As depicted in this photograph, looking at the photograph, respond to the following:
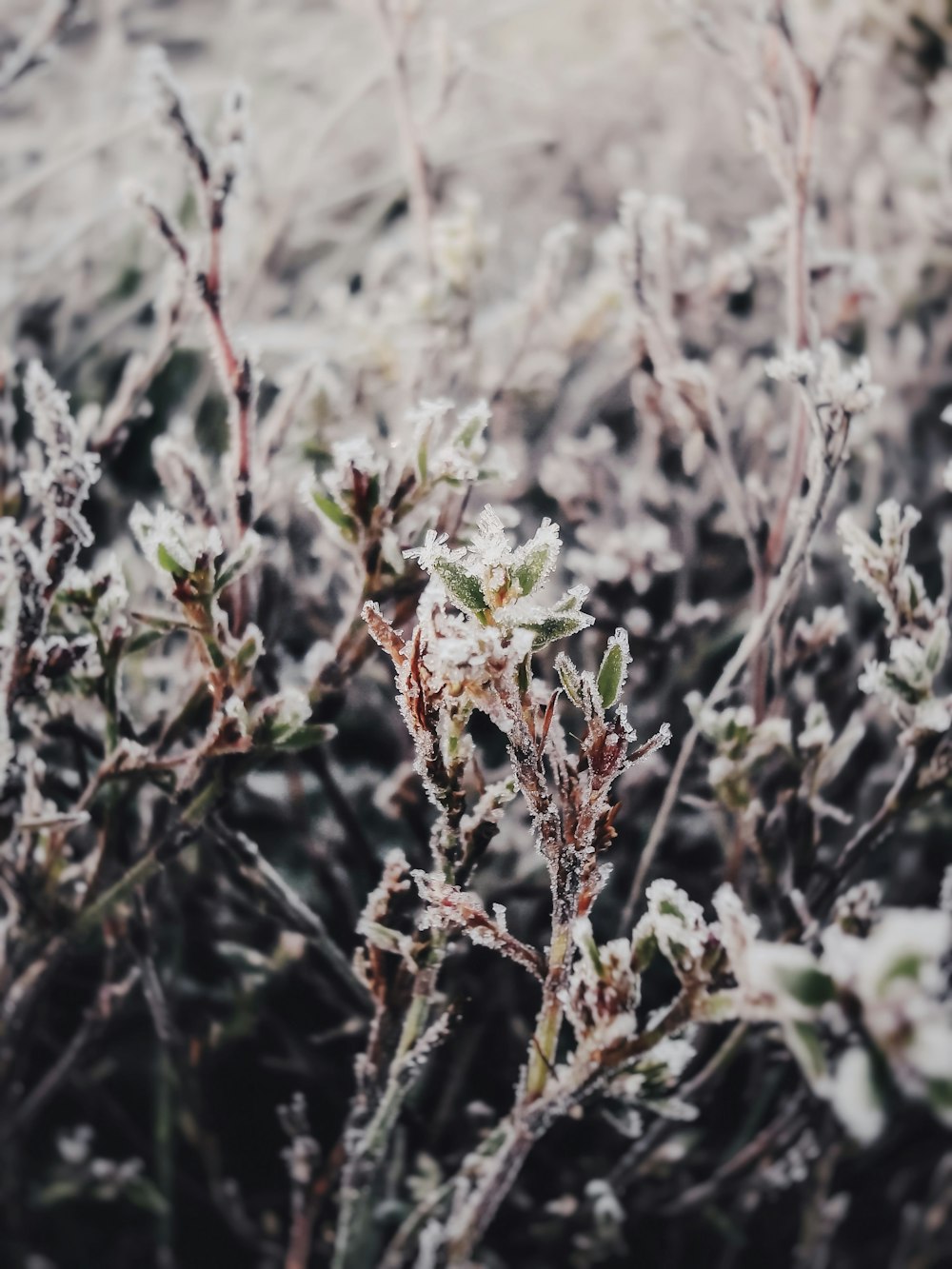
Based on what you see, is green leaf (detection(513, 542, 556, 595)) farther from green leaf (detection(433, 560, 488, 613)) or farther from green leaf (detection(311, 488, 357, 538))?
green leaf (detection(311, 488, 357, 538))

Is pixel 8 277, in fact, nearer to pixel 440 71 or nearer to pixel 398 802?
pixel 440 71

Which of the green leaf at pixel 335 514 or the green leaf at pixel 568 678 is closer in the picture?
the green leaf at pixel 568 678

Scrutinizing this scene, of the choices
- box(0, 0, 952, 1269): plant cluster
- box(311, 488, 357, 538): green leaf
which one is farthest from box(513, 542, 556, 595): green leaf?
box(311, 488, 357, 538): green leaf

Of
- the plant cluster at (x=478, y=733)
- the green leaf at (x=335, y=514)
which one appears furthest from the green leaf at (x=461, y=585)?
the green leaf at (x=335, y=514)

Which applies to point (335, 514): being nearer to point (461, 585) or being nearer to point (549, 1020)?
point (461, 585)

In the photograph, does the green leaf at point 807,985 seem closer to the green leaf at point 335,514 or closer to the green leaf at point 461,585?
the green leaf at point 461,585

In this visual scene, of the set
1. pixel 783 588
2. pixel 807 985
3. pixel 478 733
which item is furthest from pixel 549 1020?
pixel 478 733

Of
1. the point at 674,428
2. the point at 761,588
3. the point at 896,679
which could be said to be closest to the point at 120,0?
the point at 674,428

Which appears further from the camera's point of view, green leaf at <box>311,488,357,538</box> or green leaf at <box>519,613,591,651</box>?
green leaf at <box>311,488,357,538</box>

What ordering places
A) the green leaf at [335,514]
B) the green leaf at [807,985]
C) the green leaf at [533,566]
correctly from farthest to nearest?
the green leaf at [335,514] < the green leaf at [533,566] < the green leaf at [807,985]

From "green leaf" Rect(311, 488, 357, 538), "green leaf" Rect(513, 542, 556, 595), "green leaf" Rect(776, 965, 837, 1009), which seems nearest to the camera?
"green leaf" Rect(776, 965, 837, 1009)

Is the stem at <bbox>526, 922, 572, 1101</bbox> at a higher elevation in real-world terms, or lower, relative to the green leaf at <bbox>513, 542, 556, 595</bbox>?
lower

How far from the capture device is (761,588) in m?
0.87

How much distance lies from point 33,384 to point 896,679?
0.67 metres
